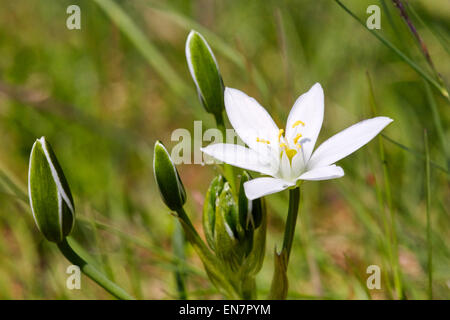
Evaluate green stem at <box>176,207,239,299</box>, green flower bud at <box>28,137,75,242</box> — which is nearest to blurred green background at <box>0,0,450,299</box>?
green stem at <box>176,207,239,299</box>

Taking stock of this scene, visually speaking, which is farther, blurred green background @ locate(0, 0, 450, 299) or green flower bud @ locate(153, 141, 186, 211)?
blurred green background @ locate(0, 0, 450, 299)

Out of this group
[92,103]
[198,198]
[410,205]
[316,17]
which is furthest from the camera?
[316,17]

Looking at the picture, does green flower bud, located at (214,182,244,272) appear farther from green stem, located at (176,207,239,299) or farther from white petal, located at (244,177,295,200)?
white petal, located at (244,177,295,200)

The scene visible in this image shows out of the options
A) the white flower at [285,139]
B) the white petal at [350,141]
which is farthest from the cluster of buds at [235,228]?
the white petal at [350,141]

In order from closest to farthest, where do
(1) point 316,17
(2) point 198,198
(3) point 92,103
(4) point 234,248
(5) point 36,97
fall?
1. (4) point 234,248
2. (2) point 198,198
3. (5) point 36,97
4. (3) point 92,103
5. (1) point 316,17

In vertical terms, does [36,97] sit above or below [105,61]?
below

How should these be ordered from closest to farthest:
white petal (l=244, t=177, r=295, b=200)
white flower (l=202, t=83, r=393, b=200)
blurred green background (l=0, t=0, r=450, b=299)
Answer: white petal (l=244, t=177, r=295, b=200), white flower (l=202, t=83, r=393, b=200), blurred green background (l=0, t=0, r=450, b=299)
